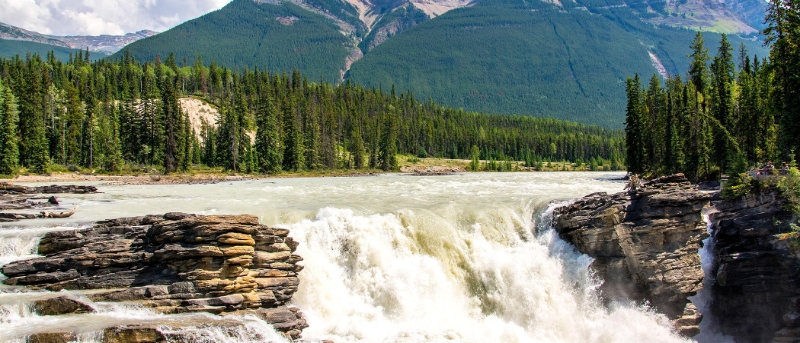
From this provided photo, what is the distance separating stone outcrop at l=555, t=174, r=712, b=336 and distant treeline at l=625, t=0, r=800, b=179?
7242 mm

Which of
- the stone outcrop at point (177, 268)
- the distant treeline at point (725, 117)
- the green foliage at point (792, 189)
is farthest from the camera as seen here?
the distant treeline at point (725, 117)

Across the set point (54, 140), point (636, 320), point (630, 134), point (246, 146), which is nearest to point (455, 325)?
point (636, 320)

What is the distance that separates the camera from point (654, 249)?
81.7 feet

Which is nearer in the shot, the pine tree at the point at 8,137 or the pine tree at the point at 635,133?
the pine tree at the point at 8,137

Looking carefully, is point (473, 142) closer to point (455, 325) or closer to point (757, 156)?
point (757, 156)

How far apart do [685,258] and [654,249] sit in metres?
1.75

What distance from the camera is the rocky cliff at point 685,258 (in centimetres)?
2447

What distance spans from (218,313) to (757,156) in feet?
174

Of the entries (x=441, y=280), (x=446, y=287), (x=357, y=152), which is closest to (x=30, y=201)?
(x=441, y=280)

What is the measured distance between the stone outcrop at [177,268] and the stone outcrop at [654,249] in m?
15.6

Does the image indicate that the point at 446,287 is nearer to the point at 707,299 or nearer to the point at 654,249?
the point at 654,249

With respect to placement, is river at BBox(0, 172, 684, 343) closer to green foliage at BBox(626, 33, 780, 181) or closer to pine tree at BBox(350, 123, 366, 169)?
green foliage at BBox(626, 33, 780, 181)

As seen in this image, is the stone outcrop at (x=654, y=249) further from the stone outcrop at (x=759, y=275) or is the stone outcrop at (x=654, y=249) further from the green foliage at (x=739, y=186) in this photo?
the green foliage at (x=739, y=186)

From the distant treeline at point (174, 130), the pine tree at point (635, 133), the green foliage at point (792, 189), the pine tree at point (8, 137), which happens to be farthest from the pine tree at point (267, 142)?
the green foliage at point (792, 189)
